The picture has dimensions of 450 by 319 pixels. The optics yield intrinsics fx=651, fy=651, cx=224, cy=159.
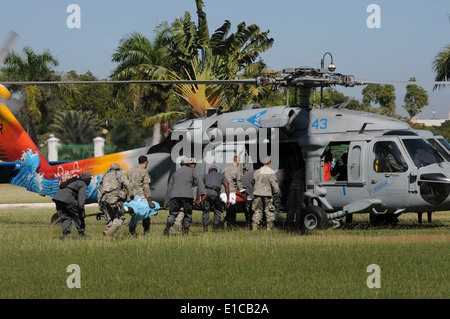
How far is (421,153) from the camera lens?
14.7 m

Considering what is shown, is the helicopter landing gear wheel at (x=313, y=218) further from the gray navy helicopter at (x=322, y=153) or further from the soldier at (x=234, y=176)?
the soldier at (x=234, y=176)

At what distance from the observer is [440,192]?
14266mm

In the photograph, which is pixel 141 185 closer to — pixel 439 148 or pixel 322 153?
pixel 322 153

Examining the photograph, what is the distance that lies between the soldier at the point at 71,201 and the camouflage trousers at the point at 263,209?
13.6 ft

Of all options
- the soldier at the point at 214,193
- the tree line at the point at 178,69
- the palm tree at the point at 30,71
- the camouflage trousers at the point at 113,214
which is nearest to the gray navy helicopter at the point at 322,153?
the soldier at the point at 214,193

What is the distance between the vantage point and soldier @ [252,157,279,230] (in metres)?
15.8

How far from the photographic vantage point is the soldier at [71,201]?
1415cm

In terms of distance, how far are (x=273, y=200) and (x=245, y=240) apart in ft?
10.2

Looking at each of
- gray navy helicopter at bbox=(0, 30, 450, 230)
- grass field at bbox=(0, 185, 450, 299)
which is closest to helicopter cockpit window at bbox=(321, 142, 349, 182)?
gray navy helicopter at bbox=(0, 30, 450, 230)

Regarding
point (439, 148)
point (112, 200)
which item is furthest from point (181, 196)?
point (439, 148)

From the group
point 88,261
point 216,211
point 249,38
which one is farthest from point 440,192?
point 249,38

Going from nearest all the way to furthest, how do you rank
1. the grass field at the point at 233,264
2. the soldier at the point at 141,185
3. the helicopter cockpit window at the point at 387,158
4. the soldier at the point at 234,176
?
1. the grass field at the point at 233,264
2. the helicopter cockpit window at the point at 387,158
3. the soldier at the point at 141,185
4. the soldier at the point at 234,176
